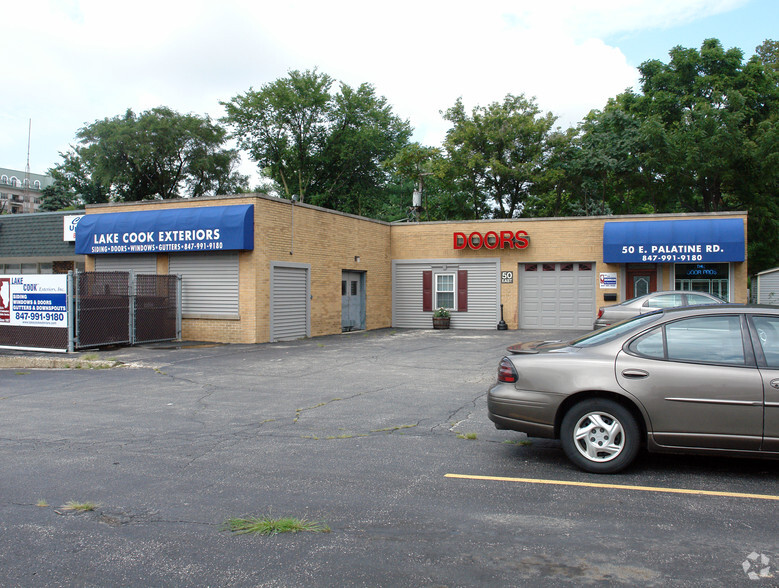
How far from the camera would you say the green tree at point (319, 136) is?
148 ft

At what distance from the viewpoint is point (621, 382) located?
19.0 ft

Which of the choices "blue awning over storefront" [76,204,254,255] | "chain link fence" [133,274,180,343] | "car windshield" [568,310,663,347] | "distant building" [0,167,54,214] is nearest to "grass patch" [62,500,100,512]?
"car windshield" [568,310,663,347]

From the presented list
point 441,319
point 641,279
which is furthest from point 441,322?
point 641,279

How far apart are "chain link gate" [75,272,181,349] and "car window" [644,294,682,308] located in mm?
13077

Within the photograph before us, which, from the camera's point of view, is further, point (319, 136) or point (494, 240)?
point (319, 136)

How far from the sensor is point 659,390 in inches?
224

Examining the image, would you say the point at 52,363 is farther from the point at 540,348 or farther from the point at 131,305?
the point at 540,348

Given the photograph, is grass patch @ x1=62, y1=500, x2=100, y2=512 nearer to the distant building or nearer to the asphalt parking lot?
the asphalt parking lot

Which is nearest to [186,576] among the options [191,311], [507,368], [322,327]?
[507,368]

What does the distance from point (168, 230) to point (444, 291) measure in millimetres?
10941

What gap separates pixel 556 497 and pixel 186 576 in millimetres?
2918

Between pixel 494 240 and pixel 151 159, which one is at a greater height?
pixel 151 159

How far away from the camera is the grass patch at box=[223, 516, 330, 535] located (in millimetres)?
4531

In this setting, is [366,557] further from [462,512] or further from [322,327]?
[322,327]
